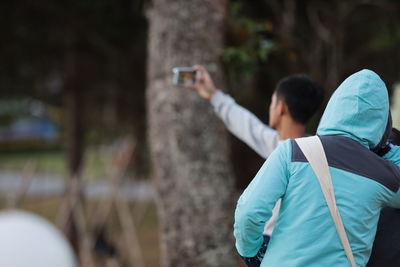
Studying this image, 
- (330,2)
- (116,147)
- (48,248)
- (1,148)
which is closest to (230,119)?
(48,248)

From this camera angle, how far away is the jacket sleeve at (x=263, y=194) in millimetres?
1748

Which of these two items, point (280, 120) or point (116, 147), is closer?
point (280, 120)

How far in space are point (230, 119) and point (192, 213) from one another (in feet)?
3.86

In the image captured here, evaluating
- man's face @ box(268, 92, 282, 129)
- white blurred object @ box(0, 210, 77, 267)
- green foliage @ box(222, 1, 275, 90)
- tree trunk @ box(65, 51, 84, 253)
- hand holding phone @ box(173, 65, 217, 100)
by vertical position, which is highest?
green foliage @ box(222, 1, 275, 90)

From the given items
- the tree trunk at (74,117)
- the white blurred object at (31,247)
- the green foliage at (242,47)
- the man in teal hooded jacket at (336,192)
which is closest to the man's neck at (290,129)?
the man in teal hooded jacket at (336,192)

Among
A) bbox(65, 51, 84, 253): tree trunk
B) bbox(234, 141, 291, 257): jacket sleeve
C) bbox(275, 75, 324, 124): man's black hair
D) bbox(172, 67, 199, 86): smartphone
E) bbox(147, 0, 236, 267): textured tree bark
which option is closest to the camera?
bbox(234, 141, 291, 257): jacket sleeve

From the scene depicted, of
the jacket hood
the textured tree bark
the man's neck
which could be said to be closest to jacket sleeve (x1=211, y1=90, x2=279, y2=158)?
the man's neck

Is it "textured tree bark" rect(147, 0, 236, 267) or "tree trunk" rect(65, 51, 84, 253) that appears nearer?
"textured tree bark" rect(147, 0, 236, 267)

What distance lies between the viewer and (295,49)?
552 cm

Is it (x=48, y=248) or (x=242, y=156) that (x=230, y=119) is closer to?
(x=48, y=248)

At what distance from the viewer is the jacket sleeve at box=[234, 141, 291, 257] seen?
175cm

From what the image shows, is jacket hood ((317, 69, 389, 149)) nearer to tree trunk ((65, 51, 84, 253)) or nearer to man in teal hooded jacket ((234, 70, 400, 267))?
man in teal hooded jacket ((234, 70, 400, 267))

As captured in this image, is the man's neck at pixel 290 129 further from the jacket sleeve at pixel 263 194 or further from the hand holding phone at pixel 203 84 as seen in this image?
the jacket sleeve at pixel 263 194

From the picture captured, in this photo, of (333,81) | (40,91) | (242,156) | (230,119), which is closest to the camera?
(230,119)
